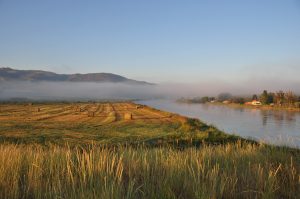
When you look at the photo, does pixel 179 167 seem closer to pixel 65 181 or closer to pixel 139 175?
pixel 139 175

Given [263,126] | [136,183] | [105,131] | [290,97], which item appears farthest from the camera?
[290,97]

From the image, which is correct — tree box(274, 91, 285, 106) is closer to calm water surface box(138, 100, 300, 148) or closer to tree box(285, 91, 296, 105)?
tree box(285, 91, 296, 105)

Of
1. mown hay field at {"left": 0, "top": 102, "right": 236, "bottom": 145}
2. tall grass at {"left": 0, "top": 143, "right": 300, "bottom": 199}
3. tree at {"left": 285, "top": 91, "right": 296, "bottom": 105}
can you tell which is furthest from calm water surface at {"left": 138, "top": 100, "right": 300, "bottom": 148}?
tree at {"left": 285, "top": 91, "right": 296, "bottom": 105}

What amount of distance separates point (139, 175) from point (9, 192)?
1.66 metres

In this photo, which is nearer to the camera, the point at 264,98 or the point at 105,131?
the point at 105,131

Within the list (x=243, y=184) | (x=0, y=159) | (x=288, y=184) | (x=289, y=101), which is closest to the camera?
(x=243, y=184)

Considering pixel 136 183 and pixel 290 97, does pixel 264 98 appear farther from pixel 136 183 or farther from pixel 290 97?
pixel 136 183

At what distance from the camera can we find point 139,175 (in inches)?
158

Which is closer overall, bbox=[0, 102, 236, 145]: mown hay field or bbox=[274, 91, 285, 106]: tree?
bbox=[0, 102, 236, 145]: mown hay field

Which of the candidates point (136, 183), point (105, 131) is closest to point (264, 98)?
point (105, 131)

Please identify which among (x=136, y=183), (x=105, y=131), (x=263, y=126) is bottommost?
(x=263, y=126)

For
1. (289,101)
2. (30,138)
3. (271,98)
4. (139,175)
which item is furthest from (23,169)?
(271,98)

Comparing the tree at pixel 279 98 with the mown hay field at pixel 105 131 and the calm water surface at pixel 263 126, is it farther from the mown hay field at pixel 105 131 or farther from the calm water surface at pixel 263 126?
the mown hay field at pixel 105 131

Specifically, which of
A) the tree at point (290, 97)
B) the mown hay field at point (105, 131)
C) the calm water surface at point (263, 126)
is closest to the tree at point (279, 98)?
the tree at point (290, 97)
